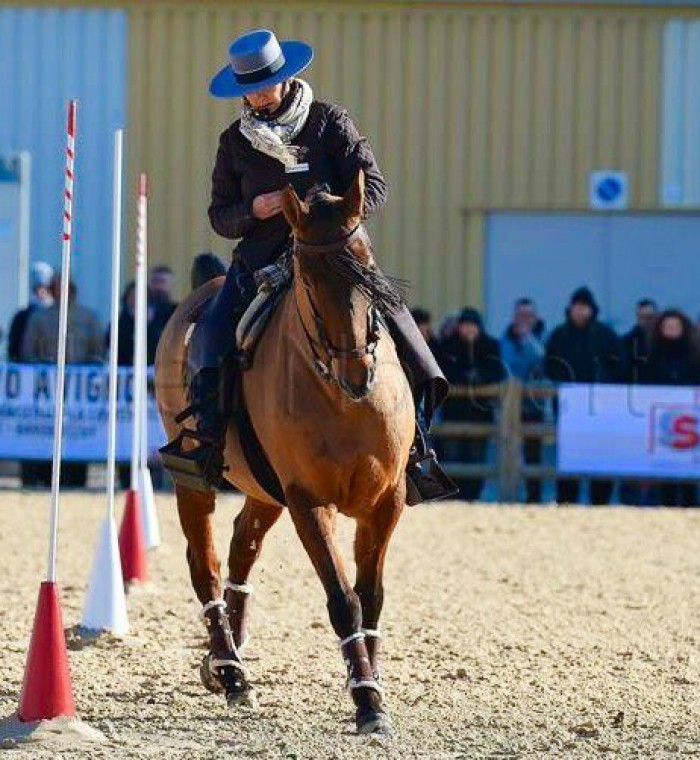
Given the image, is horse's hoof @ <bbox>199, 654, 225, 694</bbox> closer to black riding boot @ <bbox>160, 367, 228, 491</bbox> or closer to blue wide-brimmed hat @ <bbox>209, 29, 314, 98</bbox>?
black riding boot @ <bbox>160, 367, 228, 491</bbox>

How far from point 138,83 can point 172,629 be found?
43.7 ft

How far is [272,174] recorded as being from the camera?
851 centimetres

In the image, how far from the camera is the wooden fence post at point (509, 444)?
61.7 ft

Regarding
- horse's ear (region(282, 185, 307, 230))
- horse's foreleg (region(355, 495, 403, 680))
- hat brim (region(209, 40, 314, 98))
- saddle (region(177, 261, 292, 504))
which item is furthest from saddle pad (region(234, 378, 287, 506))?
hat brim (region(209, 40, 314, 98))

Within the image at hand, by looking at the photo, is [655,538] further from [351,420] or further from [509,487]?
[351,420]

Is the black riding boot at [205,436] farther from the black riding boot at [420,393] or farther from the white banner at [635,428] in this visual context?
the white banner at [635,428]

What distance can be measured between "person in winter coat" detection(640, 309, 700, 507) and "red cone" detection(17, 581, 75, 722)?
37.8 feet

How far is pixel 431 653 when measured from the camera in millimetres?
9703

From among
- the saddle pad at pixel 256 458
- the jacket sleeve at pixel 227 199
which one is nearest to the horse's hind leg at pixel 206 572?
the saddle pad at pixel 256 458

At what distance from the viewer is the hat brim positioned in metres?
8.33

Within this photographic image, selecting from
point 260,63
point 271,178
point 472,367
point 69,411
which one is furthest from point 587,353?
point 260,63

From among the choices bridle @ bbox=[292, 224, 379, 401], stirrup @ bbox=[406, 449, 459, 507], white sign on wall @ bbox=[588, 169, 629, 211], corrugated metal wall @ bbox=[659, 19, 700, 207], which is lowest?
stirrup @ bbox=[406, 449, 459, 507]

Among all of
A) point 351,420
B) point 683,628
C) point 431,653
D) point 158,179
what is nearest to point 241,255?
point 351,420

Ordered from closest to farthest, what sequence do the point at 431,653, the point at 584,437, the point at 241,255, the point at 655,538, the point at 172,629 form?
the point at 241,255 < the point at 431,653 < the point at 172,629 < the point at 655,538 < the point at 584,437
